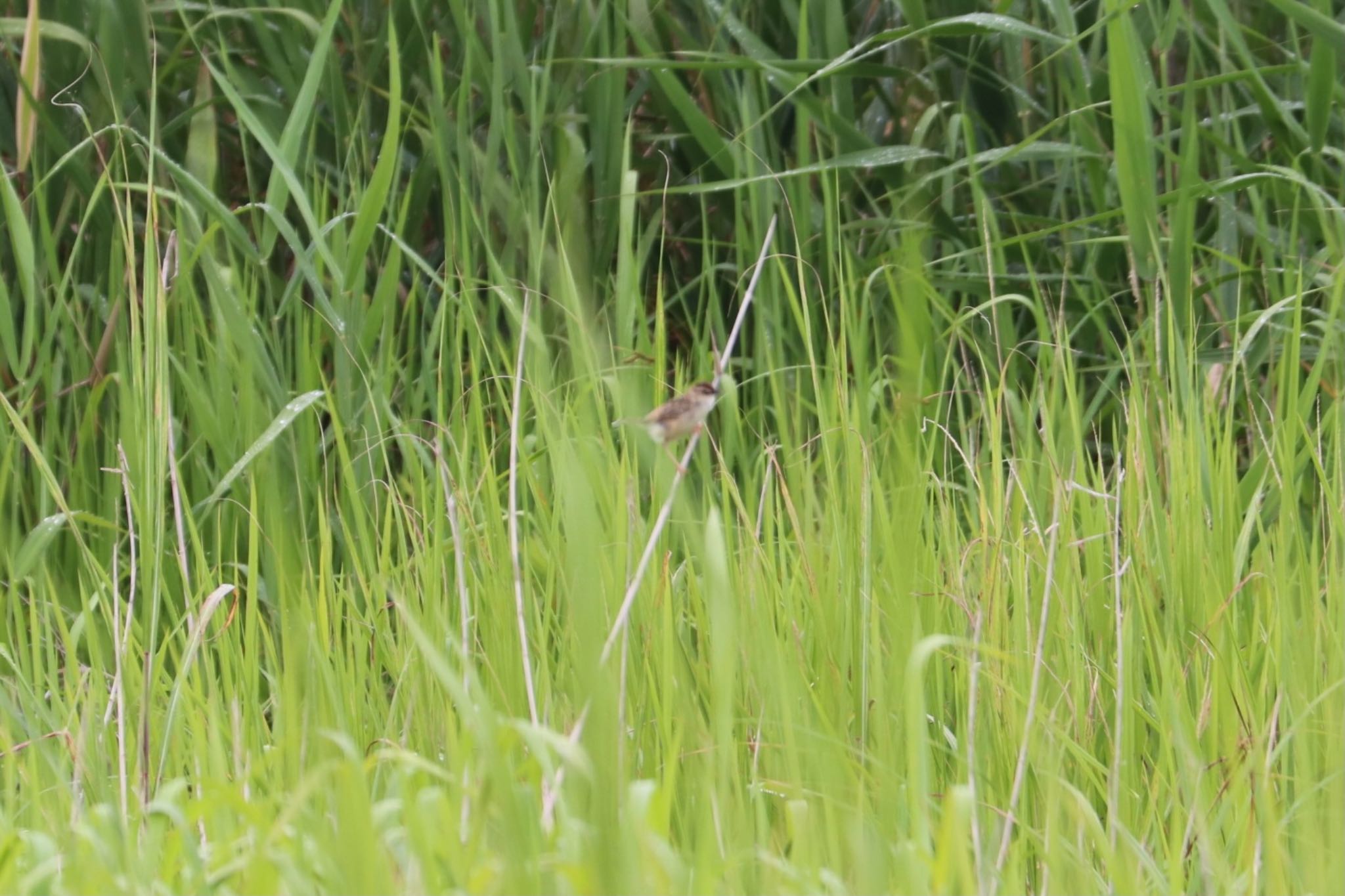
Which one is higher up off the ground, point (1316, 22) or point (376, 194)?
point (1316, 22)

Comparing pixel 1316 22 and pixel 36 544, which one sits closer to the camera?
pixel 36 544

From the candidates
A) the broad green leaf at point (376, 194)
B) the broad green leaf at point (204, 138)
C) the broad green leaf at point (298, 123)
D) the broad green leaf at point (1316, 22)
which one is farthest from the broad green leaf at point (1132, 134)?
the broad green leaf at point (204, 138)

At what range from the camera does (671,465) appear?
145 cm

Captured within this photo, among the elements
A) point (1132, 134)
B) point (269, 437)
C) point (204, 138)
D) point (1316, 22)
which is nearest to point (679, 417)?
point (269, 437)

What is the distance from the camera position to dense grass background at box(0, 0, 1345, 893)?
0.94m

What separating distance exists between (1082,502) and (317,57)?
114 centimetres

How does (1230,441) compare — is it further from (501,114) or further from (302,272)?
(302,272)

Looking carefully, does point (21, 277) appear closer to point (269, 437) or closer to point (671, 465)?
point (269, 437)

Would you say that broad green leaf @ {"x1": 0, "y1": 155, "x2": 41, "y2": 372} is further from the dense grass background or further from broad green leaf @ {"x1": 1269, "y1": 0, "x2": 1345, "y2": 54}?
broad green leaf @ {"x1": 1269, "y1": 0, "x2": 1345, "y2": 54}

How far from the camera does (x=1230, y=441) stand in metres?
1.54

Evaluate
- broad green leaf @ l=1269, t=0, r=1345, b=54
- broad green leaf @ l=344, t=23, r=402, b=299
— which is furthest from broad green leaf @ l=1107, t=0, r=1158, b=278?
broad green leaf @ l=344, t=23, r=402, b=299

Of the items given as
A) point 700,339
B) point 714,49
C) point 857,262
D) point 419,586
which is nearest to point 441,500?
point 419,586

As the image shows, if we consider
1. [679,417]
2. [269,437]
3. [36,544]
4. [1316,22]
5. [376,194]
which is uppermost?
[1316,22]

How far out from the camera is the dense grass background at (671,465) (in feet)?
3.08
